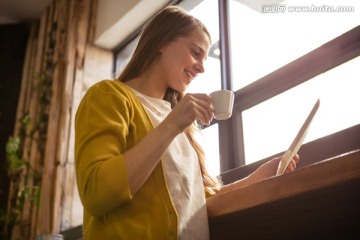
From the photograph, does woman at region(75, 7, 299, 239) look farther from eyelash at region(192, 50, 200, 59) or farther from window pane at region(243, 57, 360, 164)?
window pane at region(243, 57, 360, 164)

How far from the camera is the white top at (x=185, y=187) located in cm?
108

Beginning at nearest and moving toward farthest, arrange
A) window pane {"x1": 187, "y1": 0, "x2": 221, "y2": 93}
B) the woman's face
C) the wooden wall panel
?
the woman's face < window pane {"x1": 187, "y1": 0, "x2": 221, "y2": 93} < the wooden wall panel

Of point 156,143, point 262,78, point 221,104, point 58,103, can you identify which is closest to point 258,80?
point 262,78

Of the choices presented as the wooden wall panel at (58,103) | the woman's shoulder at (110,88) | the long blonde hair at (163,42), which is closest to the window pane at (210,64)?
the long blonde hair at (163,42)

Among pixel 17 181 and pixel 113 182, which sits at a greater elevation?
pixel 17 181

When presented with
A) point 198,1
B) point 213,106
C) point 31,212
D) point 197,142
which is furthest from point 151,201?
point 31,212

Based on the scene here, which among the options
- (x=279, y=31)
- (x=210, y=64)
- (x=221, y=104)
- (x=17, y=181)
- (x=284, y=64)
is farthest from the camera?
(x=17, y=181)

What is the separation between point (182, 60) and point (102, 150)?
1.55ft

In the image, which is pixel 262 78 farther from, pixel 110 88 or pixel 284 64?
pixel 110 88

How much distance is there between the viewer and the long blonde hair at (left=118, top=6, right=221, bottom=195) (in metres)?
1.41

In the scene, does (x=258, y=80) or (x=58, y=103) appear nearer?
(x=258, y=80)

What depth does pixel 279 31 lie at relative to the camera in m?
2.16

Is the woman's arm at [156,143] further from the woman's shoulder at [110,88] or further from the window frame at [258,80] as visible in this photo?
the window frame at [258,80]
